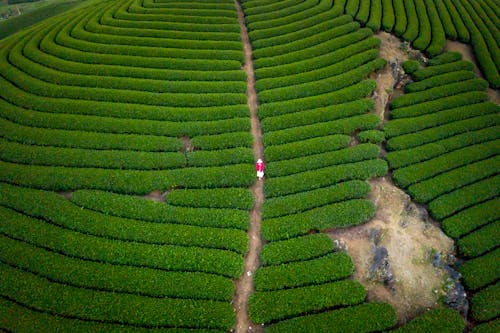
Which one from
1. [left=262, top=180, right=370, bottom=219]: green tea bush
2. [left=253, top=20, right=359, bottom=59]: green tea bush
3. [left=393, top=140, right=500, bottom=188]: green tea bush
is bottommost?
[left=393, top=140, right=500, bottom=188]: green tea bush

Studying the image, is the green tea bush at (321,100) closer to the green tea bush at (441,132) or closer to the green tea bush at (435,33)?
the green tea bush at (441,132)

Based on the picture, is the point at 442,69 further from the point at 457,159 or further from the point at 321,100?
the point at 321,100

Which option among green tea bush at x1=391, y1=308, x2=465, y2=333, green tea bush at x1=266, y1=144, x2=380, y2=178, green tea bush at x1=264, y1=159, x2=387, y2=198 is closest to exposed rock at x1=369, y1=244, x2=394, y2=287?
green tea bush at x1=391, y1=308, x2=465, y2=333

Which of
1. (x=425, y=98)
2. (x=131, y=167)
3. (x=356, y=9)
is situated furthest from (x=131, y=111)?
(x=356, y=9)

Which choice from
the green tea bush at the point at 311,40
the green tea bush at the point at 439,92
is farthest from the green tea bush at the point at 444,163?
the green tea bush at the point at 311,40

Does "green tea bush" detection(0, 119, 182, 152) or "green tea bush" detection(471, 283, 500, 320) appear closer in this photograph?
"green tea bush" detection(471, 283, 500, 320)

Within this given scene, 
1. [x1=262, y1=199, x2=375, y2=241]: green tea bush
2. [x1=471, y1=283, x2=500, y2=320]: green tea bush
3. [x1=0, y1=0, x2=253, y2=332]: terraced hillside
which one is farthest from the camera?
[x1=262, y1=199, x2=375, y2=241]: green tea bush

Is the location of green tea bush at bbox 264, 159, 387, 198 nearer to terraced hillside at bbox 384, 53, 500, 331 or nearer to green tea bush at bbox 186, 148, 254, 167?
terraced hillside at bbox 384, 53, 500, 331
